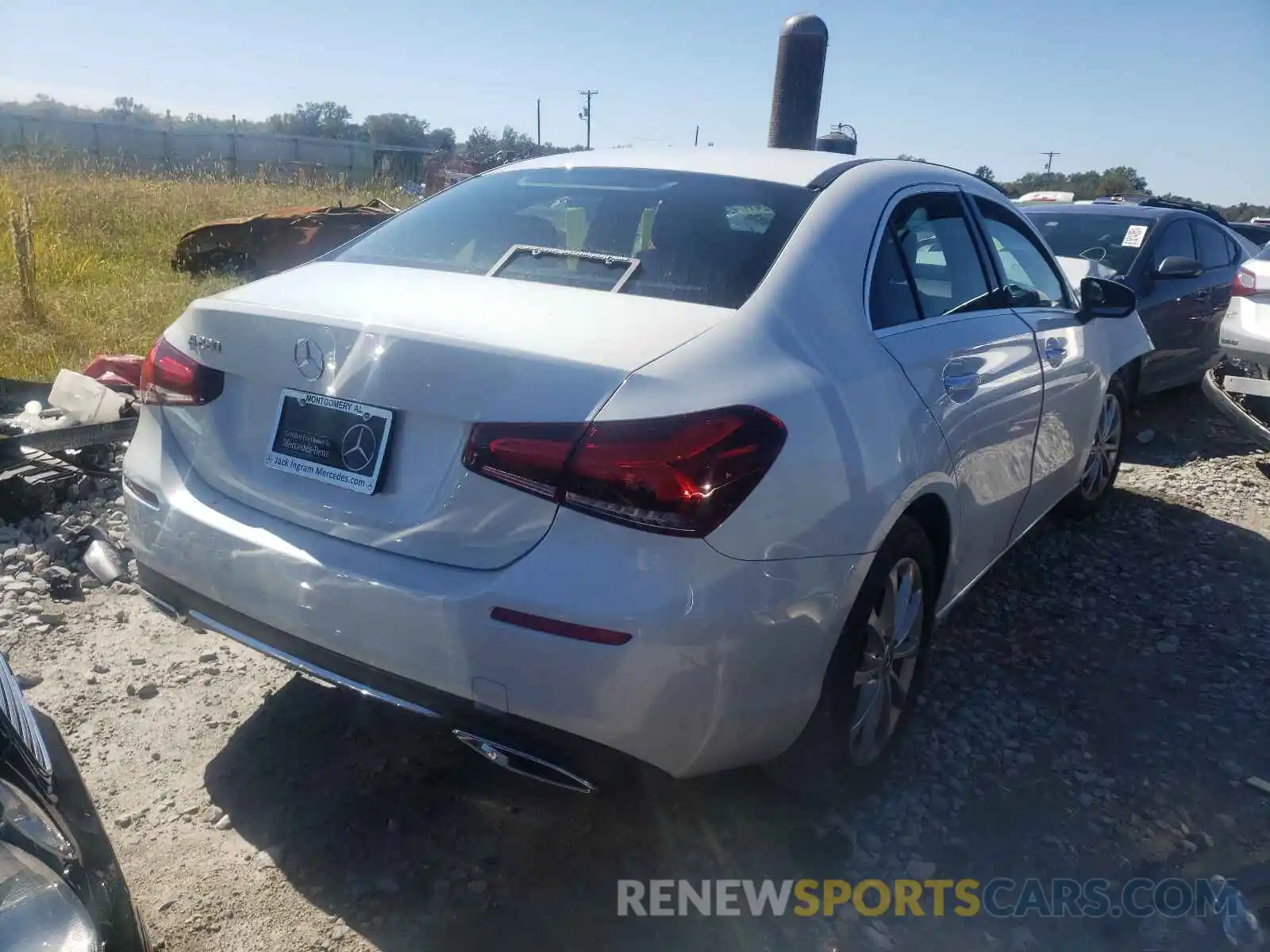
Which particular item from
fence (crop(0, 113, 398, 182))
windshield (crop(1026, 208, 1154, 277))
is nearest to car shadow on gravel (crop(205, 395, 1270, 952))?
windshield (crop(1026, 208, 1154, 277))

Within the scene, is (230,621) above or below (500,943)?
above

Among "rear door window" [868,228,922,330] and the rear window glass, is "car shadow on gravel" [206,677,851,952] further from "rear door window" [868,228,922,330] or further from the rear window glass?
"rear door window" [868,228,922,330]

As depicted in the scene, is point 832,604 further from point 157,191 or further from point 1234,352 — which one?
point 157,191

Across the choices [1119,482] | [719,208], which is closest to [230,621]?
[719,208]

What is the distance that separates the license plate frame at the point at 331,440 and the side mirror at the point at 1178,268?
20.6ft

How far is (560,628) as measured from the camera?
192 centimetres

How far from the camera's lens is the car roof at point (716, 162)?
2934mm

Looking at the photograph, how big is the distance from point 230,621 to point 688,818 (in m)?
1.28

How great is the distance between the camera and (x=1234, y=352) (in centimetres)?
602

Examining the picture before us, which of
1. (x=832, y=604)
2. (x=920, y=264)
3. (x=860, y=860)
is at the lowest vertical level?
(x=860, y=860)

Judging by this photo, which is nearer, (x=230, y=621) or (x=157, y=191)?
(x=230, y=621)

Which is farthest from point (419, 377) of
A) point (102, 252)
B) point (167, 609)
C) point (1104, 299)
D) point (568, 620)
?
point (102, 252)

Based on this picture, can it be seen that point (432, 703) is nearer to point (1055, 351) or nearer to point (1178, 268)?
point (1055, 351)

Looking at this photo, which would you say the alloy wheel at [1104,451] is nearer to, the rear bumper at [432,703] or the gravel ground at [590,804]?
the gravel ground at [590,804]
